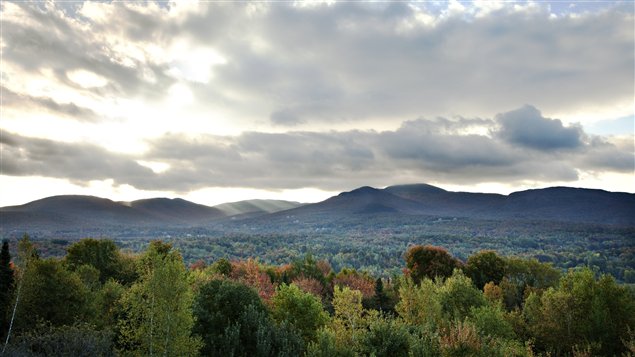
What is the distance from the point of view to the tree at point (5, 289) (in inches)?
1598

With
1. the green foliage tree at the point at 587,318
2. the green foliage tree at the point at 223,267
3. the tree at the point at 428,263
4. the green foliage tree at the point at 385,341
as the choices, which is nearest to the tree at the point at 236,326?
the green foliage tree at the point at 385,341

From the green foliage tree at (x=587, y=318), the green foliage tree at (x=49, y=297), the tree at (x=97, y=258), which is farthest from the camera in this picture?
the tree at (x=97, y=258)

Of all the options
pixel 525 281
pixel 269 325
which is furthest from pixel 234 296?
pixel 525 281

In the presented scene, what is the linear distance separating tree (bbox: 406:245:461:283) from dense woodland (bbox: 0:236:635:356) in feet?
51.4

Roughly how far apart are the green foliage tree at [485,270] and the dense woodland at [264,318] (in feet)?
46.7

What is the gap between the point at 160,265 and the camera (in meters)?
26.7

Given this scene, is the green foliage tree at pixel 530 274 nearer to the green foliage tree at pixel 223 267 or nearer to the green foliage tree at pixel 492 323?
the green foliage tree at pixel 492 323

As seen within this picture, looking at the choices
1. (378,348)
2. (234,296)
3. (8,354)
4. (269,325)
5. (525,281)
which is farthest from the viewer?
(525,281)

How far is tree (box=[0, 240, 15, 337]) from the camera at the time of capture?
4059cm

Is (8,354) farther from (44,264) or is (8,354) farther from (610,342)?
(610,342)

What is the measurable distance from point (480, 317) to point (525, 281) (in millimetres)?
58112

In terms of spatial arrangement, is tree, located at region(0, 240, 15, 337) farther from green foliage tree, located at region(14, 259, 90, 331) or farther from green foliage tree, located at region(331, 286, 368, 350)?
green foliage tree, located at region(331, 286, 368, 350)

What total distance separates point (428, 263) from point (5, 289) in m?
80.2

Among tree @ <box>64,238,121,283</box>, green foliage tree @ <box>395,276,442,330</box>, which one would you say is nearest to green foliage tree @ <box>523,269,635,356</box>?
green foliage tree @ <box>395,276,442,330</box>
